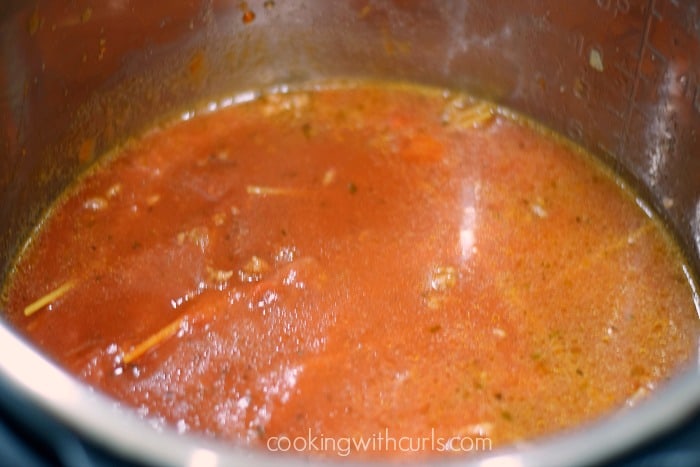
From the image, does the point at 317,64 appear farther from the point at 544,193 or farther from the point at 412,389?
the point at 412,389

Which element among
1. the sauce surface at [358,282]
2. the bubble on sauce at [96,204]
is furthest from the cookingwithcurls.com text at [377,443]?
the bubble on sauce at [96,204]

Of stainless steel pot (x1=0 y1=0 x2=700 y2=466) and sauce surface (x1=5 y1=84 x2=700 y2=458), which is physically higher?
stainless steel pot (x1=0 y1=0 x2=700 y2=466)

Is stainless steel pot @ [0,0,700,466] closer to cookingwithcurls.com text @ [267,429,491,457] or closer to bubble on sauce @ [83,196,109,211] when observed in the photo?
bubble on sauce @ [83,196,109,211]

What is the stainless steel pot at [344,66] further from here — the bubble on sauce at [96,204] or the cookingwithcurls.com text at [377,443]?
the cookingwithcurls.com text at [377,443]

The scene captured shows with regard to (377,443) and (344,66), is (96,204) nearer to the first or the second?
(344,66)

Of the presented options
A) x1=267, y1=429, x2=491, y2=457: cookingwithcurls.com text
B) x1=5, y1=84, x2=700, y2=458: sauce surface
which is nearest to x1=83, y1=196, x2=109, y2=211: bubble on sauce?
x1=5, y1=84, x2=700, y2=458: sauce surface

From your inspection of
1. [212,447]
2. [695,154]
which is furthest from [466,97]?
[212,447]
